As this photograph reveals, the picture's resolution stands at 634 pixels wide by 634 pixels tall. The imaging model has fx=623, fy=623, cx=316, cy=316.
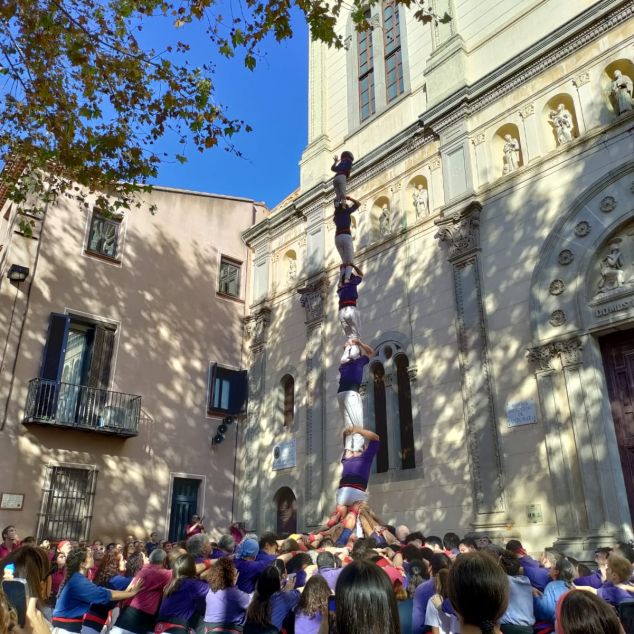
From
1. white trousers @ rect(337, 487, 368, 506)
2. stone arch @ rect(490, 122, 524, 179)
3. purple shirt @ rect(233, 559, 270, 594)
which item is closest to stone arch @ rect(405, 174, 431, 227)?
stone arch @ rect(490, 122, 524, 179)

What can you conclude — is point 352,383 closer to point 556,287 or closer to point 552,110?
point 556,287

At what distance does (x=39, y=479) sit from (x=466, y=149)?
1298 centimetres

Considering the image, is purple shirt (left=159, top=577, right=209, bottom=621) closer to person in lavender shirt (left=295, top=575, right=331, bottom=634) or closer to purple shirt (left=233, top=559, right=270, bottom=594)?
purple shirt (left=233, top=559, right=270, bottom=594)

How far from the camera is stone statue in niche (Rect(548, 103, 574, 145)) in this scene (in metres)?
13.1

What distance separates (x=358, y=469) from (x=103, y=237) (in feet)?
Result: 35.3

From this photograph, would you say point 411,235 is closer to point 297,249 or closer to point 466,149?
point 466,149

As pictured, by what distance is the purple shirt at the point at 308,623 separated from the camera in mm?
4398

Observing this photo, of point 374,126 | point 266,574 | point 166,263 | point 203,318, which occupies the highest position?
point 374,126

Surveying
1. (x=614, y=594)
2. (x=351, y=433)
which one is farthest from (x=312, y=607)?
(x=351, y=433)

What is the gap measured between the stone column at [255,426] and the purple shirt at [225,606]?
42.1 ft

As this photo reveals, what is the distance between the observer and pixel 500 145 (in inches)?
579

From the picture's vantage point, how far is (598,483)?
1084cm

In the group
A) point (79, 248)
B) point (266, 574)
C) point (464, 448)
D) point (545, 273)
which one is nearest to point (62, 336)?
point (79, 248)

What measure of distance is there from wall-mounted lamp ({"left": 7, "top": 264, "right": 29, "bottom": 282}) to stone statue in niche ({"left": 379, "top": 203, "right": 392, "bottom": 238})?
9320 mm
